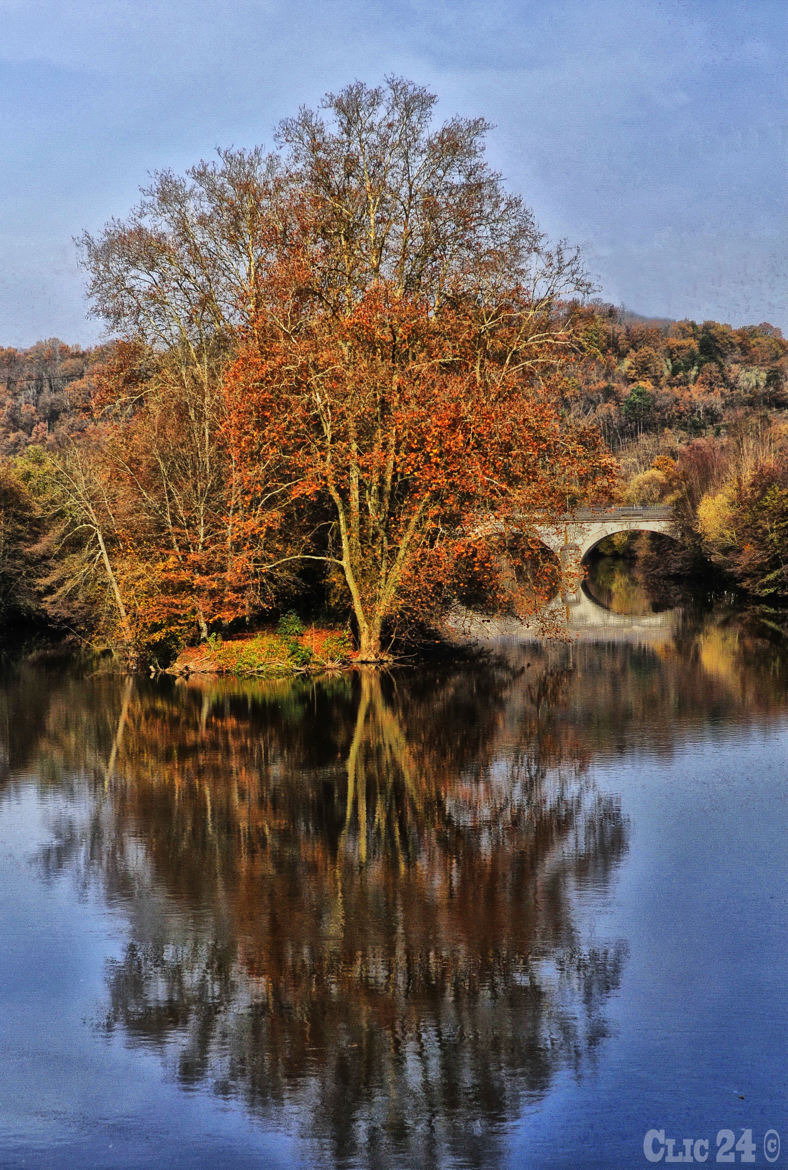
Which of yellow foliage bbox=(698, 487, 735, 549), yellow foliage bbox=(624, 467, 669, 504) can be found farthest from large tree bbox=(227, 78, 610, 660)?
yellow foliage bbox=(624, 467, 669, 504)

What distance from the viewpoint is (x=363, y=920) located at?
417 inches

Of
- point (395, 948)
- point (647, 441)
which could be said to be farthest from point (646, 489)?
point (395, 948)

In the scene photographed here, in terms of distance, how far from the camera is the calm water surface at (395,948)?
7301 millimetres

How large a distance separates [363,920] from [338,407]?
19.2 m

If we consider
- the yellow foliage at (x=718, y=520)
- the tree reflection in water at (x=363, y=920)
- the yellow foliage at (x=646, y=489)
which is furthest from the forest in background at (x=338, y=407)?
the yellow foliage at (x=646, y=489)

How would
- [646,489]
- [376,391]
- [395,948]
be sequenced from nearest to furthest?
1. [395,948]
2. [376,391]
3. [646,489]

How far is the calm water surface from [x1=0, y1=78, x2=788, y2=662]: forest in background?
9.98m

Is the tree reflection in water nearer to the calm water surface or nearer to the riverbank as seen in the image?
the calm water surface

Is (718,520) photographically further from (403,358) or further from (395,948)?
(395,948)

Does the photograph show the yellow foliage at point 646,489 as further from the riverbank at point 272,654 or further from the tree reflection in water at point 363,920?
the tree reflection in water at point 363,920

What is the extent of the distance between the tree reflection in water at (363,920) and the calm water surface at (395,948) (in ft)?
0.11

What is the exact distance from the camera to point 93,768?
1845 cm

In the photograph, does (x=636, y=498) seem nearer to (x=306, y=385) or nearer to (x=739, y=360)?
(x=739, y=360)

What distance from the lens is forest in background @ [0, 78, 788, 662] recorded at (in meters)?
27.8
